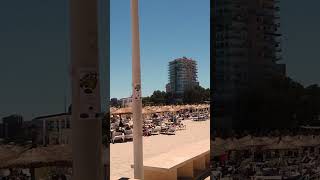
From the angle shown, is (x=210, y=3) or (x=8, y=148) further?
(x=210, y=3)

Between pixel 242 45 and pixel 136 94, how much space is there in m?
1.57

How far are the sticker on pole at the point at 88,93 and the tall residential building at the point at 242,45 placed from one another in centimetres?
168

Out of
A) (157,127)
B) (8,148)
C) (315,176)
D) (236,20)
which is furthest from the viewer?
(157,127)

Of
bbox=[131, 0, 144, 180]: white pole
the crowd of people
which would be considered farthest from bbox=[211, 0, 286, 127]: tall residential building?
bbox=[131, 0, 144, 180]: white pole

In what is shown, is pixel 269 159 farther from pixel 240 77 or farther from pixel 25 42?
pixel 25 42

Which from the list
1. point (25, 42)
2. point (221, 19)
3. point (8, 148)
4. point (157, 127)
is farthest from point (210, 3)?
point (157, 127)

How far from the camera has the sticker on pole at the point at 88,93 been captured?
2.46m

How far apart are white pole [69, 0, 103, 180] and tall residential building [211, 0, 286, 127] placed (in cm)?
168

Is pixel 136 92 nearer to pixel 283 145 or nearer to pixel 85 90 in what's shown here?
pixel 283 145

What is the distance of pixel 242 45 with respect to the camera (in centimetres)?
393

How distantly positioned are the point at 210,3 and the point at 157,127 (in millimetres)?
11812

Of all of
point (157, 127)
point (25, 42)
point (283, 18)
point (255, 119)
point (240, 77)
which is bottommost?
point (157, 127)

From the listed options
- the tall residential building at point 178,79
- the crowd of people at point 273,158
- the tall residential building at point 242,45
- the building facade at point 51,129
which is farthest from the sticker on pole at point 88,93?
the tall residential building at point 178,79

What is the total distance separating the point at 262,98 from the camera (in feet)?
12.8
